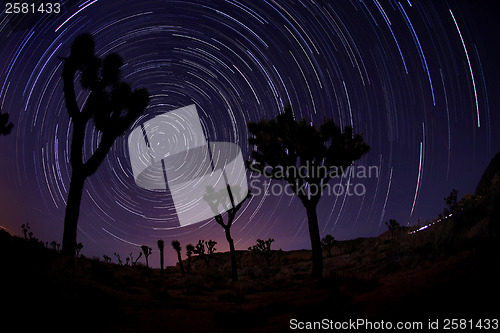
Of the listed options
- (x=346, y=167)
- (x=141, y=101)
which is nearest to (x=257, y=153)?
(x=346, y=167)

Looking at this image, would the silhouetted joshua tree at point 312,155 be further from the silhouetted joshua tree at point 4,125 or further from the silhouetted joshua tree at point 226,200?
the silhouetted joshua tree at point 4,125

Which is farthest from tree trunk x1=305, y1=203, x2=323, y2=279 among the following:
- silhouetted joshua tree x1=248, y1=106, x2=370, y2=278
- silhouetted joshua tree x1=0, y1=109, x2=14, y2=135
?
silhouetted joshua tree x1=0, y1=109, x2=14, y2=135

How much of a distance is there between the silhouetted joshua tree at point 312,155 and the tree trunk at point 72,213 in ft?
28.5

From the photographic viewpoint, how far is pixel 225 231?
1953 centimetres

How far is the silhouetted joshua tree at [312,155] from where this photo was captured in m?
12.5

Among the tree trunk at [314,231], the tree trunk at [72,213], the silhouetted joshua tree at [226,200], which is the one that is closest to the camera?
the tree trunk at [72,213]

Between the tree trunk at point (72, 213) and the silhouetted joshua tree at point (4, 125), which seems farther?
the silhouetted joshua tree at point (4, 125)

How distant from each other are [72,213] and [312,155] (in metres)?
10.7

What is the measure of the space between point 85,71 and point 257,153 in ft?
29.5

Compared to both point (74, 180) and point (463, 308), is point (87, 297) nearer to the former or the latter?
point (463, 308)

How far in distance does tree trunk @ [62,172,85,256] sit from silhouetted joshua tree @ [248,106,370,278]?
8.67 m

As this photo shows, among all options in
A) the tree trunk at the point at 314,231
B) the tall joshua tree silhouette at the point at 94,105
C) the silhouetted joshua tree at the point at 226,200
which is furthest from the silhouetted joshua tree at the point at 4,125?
the tree trunk at the point at 314,231

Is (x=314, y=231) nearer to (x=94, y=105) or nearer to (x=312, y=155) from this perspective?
(x=312, y=155)

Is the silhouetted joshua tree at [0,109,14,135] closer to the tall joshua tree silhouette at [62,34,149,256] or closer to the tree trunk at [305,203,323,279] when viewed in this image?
the tall joshua tree silhouette at [62,34,149,256]
